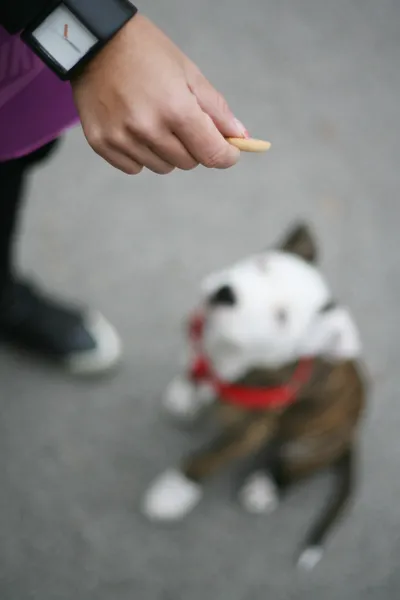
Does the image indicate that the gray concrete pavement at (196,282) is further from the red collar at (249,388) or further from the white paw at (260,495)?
the red collar at (249,388)

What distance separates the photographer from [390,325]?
126cm

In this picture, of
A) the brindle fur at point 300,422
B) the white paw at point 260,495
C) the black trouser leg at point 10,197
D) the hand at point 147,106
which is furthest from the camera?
the white paw at point 260,495

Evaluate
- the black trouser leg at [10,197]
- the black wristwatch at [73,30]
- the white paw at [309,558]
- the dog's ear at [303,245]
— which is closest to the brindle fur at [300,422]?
the dog's ear at [303,245]

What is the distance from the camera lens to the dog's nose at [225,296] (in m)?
0.82

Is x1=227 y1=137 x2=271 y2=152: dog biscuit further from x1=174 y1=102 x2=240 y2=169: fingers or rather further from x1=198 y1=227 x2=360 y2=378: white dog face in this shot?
x1=198 y1=227 x2=360 y2=378: white dog face

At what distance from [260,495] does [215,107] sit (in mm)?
678

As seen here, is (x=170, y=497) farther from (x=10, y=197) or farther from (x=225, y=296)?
(x=10, y=197)

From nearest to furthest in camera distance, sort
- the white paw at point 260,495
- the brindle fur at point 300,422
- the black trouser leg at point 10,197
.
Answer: the black trouser leg at point 10,197 → the brindle fur at point 300,422 → the white paw at point 260,495

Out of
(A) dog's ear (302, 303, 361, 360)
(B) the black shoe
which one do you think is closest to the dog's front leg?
(A) dog's ear (302, 303, 361, 360)

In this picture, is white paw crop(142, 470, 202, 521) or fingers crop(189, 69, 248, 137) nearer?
fingers crop(189, 69, 248, 137)

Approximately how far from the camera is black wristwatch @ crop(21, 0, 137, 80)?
498 millimetres

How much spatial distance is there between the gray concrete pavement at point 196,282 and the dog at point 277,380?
6 cm

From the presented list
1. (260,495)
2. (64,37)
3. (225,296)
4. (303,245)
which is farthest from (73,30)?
(260,495)

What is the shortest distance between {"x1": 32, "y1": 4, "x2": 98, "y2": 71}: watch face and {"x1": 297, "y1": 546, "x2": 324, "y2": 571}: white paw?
2.54 feet
